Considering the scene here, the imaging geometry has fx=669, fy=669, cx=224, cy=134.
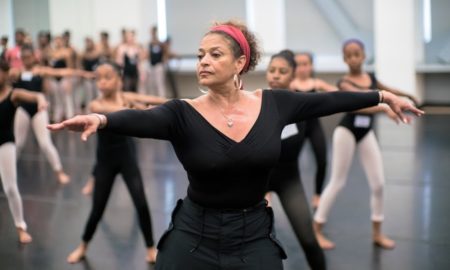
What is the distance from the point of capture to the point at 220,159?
2646 millimetres

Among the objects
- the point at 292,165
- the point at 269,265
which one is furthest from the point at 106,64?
the point at 269,265

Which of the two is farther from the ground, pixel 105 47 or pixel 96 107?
pixel 105 47

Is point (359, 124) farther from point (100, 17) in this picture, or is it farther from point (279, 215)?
point (100, 17)

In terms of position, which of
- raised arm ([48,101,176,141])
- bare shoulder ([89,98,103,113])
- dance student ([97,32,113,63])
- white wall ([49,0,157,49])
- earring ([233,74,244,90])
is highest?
white wall ([49,0,157,49])

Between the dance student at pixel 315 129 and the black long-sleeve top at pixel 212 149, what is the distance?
3.94 metres

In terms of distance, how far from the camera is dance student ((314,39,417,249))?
17.7 ft

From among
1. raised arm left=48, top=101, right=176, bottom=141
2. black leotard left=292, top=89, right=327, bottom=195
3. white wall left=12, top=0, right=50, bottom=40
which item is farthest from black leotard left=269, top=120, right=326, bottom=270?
white wall left=12, top=0, right=50, bottom=40

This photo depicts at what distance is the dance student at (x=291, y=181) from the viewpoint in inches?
165

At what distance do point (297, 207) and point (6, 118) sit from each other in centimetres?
269

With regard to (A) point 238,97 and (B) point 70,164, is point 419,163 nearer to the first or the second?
(B) point 70,164

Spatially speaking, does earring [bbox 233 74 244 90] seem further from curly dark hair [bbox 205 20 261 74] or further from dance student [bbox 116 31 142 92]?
dance student [bbox 116 31 142 92]

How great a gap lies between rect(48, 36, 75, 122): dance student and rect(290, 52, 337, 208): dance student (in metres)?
8.42

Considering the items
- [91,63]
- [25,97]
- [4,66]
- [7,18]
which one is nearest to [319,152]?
[25,97]

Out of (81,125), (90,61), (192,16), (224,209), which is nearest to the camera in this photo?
(81,125)
